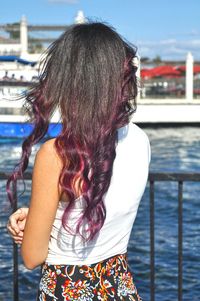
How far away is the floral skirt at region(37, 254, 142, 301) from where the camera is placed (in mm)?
1740

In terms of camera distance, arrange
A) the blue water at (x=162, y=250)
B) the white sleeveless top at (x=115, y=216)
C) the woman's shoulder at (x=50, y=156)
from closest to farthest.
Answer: the woman's shoulder at (x=50, y=156)
the white sleeveless top at (x=115, y=216)
the blue water at (x=162, y=250)

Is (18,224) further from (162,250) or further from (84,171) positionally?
(162,250)

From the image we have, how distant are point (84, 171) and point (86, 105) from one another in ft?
0.60

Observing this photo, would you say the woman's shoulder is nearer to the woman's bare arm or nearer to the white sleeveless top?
the woman's bare arm

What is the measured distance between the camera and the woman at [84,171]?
1622mm

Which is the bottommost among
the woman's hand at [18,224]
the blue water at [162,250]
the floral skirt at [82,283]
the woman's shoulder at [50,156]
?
the blue water at [162,250]

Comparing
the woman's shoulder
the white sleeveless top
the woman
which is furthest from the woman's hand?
the woman's shoulder

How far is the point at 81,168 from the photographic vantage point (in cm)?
162

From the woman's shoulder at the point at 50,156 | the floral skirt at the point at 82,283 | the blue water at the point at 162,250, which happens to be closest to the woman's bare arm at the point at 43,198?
the woman's shoulder at the point at 50,156

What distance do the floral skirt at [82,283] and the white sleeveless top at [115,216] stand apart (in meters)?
0.02

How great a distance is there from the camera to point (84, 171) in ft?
5.34

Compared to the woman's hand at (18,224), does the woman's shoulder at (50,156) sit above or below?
above

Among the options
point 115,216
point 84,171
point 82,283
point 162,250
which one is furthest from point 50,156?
point 162,250

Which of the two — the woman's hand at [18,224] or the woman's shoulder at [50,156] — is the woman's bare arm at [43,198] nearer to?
the woman's shoulder at [50,156]
